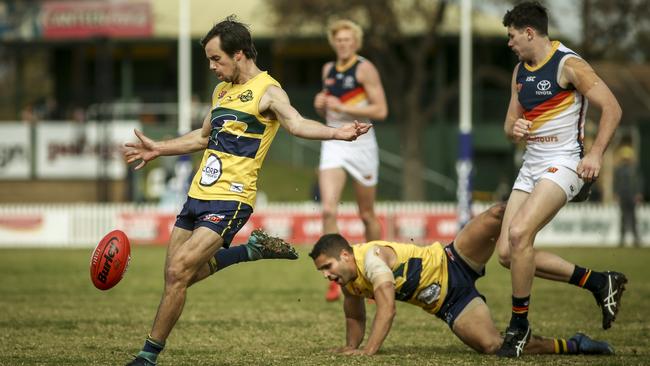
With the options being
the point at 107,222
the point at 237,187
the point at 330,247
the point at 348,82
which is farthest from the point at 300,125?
the point at 107,222

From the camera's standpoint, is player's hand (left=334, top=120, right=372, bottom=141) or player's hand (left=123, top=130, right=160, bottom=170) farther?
player's hand (left=123, top=130, right=160, bottom=170)

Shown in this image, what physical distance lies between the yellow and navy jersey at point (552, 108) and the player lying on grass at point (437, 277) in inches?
22.9

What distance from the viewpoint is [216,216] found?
7512mm

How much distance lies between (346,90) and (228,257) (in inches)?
176

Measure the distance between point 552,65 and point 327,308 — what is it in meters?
4.40

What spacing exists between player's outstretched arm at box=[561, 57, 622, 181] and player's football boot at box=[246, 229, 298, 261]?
213 centimetres

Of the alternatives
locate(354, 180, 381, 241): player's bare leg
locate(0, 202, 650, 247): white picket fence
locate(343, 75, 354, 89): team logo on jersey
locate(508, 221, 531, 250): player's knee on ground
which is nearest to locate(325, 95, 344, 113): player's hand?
locate(343, 75, 354, 89): team logo on jersey

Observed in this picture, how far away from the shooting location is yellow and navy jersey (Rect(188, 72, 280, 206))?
7605 mm

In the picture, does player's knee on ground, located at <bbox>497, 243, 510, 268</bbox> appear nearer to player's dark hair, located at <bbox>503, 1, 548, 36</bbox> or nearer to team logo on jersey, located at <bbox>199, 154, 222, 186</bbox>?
player's dark hair, located at <bbox>503, 1, 548, 36</bbox>

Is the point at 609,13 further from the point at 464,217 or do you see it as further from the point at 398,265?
the point at 398,265

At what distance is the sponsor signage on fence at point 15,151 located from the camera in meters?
28.8

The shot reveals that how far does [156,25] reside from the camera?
38.7m

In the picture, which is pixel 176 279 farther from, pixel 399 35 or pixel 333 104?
pixel 399 35

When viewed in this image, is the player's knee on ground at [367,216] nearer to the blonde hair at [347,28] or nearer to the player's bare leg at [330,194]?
the player's bare leg at [330,194]
